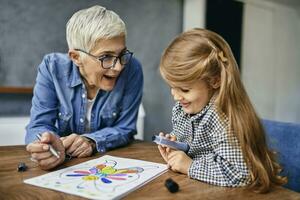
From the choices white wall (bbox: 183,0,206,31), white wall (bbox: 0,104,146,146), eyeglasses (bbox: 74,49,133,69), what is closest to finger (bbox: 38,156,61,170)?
eyeglasses (bbox: 74,49,133,69)

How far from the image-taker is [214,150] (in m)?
0.95

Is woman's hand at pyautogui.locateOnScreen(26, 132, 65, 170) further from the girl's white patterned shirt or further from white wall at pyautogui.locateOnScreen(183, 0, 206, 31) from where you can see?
white wall at pyautogui.locateOnScreen(183, 0, 206, 31)

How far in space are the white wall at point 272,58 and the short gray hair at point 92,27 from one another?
1965mm

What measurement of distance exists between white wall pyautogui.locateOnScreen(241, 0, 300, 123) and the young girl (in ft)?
6.79

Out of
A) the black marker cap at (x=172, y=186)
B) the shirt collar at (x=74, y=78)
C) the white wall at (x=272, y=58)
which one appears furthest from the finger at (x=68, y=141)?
the white wall at (x=272, y=58)

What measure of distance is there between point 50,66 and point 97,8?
11.7 inches

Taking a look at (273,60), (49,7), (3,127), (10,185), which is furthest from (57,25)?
(273,60)

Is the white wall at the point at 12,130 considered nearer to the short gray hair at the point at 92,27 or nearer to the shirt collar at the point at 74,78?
the shirt collar at the point at 74,78

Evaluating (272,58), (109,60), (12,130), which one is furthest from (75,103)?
(272,58)

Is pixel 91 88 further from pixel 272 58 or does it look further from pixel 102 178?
pixel 272 58

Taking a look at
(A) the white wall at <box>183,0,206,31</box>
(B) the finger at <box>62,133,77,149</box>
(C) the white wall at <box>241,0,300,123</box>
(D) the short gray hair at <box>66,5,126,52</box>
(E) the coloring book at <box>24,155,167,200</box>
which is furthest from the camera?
Answer: (C) the white wall at <box>241,0,300,123</box>

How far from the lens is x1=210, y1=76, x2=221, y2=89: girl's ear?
97cm

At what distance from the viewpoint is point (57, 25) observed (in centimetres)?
209

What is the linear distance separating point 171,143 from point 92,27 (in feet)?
1.73
